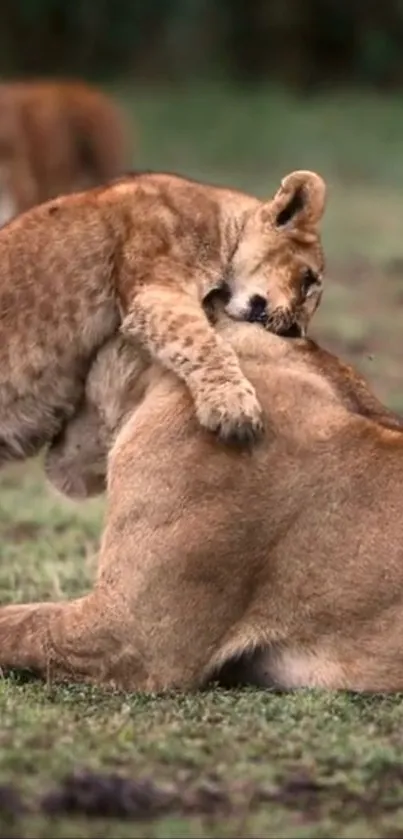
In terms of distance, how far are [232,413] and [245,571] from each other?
0.94ft

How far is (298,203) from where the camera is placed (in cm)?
508

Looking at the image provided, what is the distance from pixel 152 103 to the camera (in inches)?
811

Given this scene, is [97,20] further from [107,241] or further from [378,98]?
[107,241]

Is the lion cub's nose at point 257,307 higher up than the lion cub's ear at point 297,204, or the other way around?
the lion cub's ear at point 297,204

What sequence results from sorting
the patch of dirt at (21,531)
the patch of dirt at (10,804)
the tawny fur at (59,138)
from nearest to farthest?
the patch of dirt at (10,804)
the patch of dirt at (21,531)
the tawny fur at (59,138)

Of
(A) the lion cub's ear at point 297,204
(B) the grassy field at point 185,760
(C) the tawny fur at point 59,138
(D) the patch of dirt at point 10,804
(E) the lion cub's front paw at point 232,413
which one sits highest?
(A) the lion cub's ear at point 297,204

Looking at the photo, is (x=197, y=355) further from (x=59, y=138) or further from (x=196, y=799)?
(x=59, y=138)

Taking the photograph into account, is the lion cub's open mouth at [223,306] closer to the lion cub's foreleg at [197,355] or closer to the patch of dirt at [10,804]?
the lion cub's foreleg at [197,355]

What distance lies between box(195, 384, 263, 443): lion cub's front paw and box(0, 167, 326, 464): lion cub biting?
132mm

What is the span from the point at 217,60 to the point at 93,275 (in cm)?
1893

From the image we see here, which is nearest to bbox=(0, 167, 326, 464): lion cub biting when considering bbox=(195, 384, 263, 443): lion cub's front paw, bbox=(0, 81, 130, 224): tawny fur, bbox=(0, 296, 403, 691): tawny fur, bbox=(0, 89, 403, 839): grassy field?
bbox=(195, 384, 263, 443): lion cub's front paw

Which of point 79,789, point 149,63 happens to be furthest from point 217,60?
point 79,789

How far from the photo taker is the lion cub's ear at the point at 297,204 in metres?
5.05

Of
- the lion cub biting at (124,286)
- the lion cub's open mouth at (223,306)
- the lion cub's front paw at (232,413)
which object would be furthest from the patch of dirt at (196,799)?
the lion cub's open mouth at (223,306)
